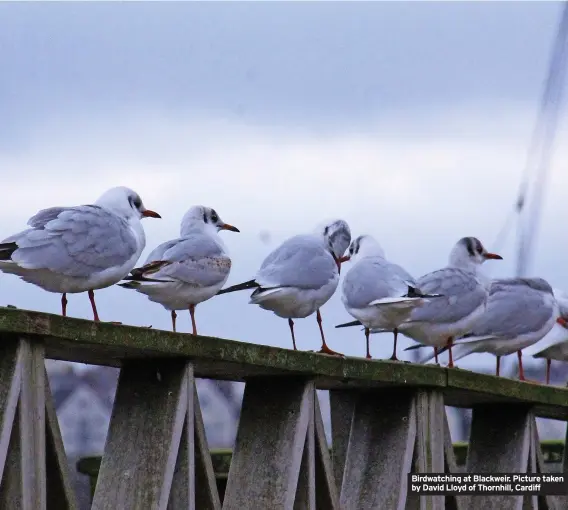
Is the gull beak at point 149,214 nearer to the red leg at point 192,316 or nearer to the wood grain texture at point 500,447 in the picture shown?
the red leg at point 192,316

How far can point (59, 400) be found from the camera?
19438 millimetres

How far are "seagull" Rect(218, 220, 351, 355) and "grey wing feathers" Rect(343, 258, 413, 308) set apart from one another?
0.59 feet

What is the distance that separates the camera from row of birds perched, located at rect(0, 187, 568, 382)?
28.5 ft

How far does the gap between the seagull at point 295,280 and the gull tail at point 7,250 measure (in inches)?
95.0

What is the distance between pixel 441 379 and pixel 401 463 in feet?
2.22

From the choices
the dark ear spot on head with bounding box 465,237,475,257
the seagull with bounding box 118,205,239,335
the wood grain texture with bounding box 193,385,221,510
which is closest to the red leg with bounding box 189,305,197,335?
the seagull with bounding box 118,205,239,335

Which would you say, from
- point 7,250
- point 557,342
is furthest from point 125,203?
point 557,342

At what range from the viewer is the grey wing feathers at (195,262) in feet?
32.2

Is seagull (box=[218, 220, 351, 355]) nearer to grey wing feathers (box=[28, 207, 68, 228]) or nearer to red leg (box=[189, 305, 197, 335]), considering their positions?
red leg (box=[189, 305, 197, 335])

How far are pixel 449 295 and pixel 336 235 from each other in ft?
3.57

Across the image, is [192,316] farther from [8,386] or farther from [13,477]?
[13,477]

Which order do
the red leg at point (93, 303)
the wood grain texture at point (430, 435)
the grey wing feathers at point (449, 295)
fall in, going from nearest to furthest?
the red leg at point (93, 303) < the wood grain texture at point (430, 435) < the grey wing feathers at point (449, 295)

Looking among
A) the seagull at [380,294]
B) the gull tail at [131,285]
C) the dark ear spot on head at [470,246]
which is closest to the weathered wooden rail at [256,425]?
the seagull at [380,294]

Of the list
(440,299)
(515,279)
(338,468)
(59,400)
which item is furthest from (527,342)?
(59,400)
